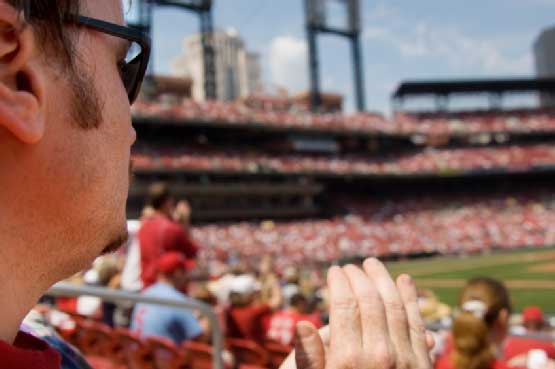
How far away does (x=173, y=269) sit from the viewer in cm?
452

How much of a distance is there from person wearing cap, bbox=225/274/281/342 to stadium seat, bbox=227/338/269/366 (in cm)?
59

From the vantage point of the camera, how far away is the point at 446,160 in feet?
145

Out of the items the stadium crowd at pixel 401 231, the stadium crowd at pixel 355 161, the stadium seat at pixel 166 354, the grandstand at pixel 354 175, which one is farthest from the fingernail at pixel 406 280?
the stadium crowd at pixel 355 161

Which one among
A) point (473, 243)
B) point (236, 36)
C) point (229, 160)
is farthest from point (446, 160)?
point (236, 36)

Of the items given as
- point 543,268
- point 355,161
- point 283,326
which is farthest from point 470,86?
point 283,326

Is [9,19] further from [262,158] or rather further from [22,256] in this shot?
[262,158]

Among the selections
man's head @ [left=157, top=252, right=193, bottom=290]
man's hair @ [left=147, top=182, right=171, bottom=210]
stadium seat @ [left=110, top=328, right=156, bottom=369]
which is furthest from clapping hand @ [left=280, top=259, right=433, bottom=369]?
man's hair @ [left=147, top=182, right=171, bottom=210]

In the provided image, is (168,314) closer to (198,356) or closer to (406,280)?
(198,356)

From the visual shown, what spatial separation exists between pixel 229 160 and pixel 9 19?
119 feet

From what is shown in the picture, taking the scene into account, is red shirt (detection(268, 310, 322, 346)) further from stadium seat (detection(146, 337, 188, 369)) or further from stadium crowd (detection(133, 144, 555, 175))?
stadium crowd (detection(133, 144, 555, 175))

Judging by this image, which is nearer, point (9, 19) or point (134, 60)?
point (9, 19)

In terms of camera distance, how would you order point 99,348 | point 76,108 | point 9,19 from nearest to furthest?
1. point 9,19
2. point 76,108
3. point 99,348

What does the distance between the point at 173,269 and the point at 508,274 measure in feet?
66.1

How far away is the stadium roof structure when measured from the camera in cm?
4909
